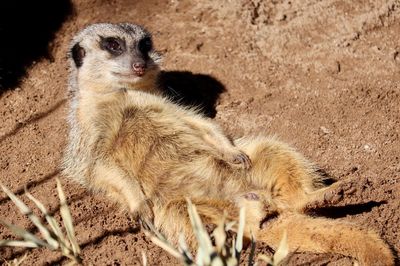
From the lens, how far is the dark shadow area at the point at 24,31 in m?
4.38

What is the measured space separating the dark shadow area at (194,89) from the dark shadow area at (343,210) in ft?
4.03

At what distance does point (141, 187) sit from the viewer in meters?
3.25

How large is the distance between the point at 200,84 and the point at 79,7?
1178mm

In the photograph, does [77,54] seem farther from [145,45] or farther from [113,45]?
→ [145,45]

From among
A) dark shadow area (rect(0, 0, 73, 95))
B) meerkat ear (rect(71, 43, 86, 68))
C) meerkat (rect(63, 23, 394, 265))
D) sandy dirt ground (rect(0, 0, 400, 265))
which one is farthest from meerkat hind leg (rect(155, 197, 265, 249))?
dark shadow area (rect(0, 0, 73, 95))

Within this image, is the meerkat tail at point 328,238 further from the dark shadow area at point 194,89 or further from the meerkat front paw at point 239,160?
the dark shadow area at point 194,89

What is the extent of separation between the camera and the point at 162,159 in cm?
332

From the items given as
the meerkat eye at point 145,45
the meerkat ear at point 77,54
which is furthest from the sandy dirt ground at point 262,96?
the meerkat eye at point 145,45

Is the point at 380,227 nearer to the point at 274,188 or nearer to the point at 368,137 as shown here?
the point at 274,188

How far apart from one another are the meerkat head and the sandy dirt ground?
0.48m

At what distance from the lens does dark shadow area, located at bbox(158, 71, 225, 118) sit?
416cm

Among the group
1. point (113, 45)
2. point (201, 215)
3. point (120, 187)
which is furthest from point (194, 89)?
point (201, 215)

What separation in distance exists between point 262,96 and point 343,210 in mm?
1200

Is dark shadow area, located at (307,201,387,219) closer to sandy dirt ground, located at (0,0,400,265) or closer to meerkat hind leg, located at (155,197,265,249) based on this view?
sandy dirt ground, located at (0,0,400,265)
